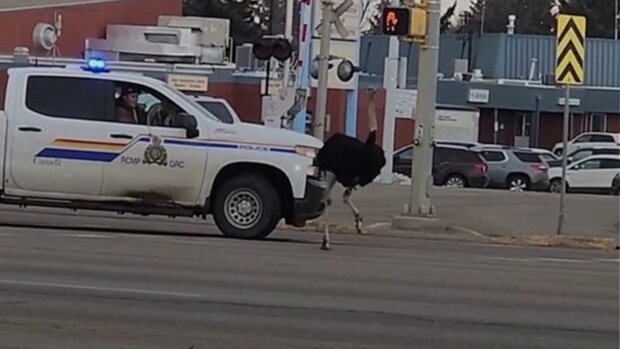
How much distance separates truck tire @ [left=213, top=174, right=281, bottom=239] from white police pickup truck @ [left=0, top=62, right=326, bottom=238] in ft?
0.04

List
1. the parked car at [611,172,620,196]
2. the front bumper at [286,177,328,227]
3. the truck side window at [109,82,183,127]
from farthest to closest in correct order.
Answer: the parked car at [611,172,620,196] → the front bumper at [286,177,328,227] → the truck side window at [109,82,183,127]

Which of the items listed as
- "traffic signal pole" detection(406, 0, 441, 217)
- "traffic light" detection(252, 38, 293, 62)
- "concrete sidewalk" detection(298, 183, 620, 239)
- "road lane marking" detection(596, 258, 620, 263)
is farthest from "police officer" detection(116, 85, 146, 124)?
"traffic light" detection(252, 38, 293, 62)

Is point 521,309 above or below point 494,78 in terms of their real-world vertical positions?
below

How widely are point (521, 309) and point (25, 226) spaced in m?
8.48

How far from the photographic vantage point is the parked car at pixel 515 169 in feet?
131

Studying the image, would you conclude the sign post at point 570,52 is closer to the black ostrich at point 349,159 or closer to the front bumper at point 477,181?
the black ostrich at point 349,159

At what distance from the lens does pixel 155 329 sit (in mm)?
Answer: 9391

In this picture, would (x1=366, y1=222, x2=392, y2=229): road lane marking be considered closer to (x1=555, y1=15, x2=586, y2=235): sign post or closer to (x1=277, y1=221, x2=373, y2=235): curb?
(x1=277, y1=221, x2=373, y2=235): curb

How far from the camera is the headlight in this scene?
55.7 ft

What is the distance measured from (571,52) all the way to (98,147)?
777cm

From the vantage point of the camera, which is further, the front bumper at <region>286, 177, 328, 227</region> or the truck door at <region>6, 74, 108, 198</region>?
the front bumper at <region>286, 177, 328, 227</region>

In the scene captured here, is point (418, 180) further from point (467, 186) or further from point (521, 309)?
point (467, 186)

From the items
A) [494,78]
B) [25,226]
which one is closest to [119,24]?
[494,78]

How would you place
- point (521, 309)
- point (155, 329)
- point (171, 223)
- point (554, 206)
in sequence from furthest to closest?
point (554, 206) → point (171, 223) → point (521, 309) → point (155, 329)
